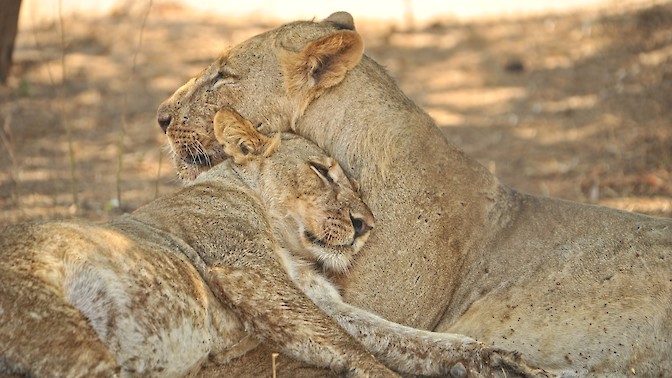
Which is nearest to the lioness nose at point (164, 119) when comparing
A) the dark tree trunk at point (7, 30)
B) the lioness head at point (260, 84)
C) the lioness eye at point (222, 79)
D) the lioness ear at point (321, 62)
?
the lioness head at point (260, 84)

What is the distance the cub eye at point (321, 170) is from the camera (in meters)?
4.41

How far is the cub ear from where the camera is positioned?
4.46 m

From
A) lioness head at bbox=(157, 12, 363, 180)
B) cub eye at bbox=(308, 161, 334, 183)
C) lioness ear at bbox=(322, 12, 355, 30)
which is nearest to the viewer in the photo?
cub eye at bbox=(308, 161, 334, 183)

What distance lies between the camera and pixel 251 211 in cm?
427

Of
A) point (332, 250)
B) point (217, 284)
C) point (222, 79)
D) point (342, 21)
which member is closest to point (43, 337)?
point (217, 284)

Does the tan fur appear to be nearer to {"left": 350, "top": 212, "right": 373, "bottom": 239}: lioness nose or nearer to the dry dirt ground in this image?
{"left": 350, "top": 212, "right": 373, "bottom": 239}: lioness nose

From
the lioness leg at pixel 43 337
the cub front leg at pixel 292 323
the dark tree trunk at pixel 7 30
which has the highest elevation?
the lioness leg at pixel 43 337

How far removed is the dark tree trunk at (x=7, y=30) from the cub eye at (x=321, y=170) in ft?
13.6

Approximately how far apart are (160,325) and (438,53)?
7.06m

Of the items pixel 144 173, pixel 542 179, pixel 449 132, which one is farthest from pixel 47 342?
pixel 449 132

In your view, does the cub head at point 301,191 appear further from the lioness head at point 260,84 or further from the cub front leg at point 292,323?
the cub front leg at point 292,323

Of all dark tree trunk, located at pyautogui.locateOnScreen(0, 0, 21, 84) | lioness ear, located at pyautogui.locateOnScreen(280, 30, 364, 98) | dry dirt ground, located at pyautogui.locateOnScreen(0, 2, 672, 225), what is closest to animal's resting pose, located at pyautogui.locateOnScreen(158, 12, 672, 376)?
lioness ear, located at pyautogui.locateOnScreen(280, 30, 364, 98)

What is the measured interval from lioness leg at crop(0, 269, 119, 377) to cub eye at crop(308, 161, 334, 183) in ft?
4.55

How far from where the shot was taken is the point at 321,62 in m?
4.51
